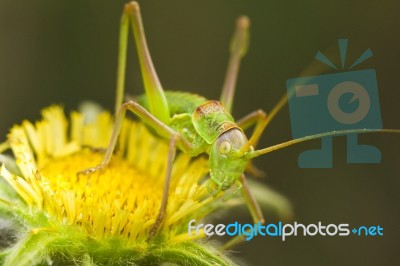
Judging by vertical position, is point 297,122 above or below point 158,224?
above

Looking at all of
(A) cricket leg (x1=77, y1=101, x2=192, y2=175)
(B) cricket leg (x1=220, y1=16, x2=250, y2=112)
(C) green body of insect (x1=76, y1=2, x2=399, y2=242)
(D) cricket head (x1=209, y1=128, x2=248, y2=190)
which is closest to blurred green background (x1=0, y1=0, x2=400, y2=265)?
(B) cricket leg (x1=220, y1=16, x2=250, y2=112)

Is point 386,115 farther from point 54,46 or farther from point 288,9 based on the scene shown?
point 54,46

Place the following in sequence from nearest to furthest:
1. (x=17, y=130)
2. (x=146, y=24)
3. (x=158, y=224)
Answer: (x=158, y=224) → (x=17, y=130) → (x=146, y=24)

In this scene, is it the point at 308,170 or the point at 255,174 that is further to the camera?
the point at 308,170

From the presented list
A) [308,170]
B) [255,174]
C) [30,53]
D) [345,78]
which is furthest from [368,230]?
[30,53]

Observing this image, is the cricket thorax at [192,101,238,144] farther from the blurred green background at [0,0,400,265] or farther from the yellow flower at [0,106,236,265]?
the blurred green background at [0,0,400,265]

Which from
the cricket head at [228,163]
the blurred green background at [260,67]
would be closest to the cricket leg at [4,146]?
the cricket head at [228,163]
